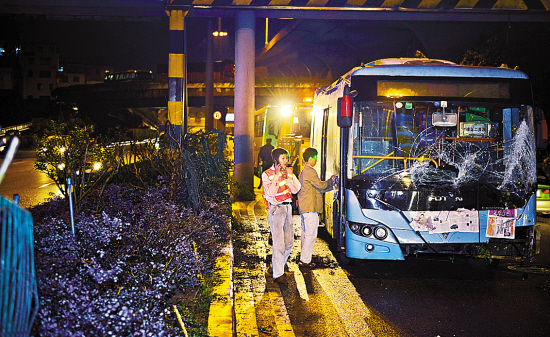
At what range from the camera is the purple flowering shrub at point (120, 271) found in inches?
147

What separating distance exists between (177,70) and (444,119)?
11.7 metres

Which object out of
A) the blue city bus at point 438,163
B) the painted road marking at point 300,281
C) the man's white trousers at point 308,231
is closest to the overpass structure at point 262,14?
the painted road marking at point 300,281

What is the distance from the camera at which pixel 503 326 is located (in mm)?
6258

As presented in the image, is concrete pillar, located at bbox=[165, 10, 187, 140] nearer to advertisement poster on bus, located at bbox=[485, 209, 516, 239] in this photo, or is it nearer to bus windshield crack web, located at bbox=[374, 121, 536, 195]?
bus windshield crack web, located at bbox=[374, 121, 536, 195]

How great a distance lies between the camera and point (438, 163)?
26.5ft

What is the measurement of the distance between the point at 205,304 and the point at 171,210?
4.84ft

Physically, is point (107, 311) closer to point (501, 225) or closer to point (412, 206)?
point (412, 206)

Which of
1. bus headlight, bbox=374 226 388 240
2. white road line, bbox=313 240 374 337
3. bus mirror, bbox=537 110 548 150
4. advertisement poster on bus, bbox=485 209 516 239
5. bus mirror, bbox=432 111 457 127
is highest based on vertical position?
bus mirror, bbox=432 111 457 127

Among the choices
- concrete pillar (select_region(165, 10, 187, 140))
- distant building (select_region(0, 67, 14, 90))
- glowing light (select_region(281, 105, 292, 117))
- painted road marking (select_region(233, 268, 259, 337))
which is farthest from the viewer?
distant building (select_region(0, 67, 14, 90))

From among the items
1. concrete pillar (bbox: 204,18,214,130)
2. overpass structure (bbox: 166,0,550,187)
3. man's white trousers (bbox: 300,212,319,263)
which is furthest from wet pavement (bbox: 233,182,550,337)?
concrete pillar (bbox: 204,18,214,130)

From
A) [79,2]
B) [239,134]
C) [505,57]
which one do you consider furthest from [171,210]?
[505,57]

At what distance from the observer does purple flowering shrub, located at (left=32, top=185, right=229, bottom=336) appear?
3.73m

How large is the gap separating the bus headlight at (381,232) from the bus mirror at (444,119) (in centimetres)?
163

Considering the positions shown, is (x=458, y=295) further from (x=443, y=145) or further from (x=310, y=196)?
(x=310, y=196)
